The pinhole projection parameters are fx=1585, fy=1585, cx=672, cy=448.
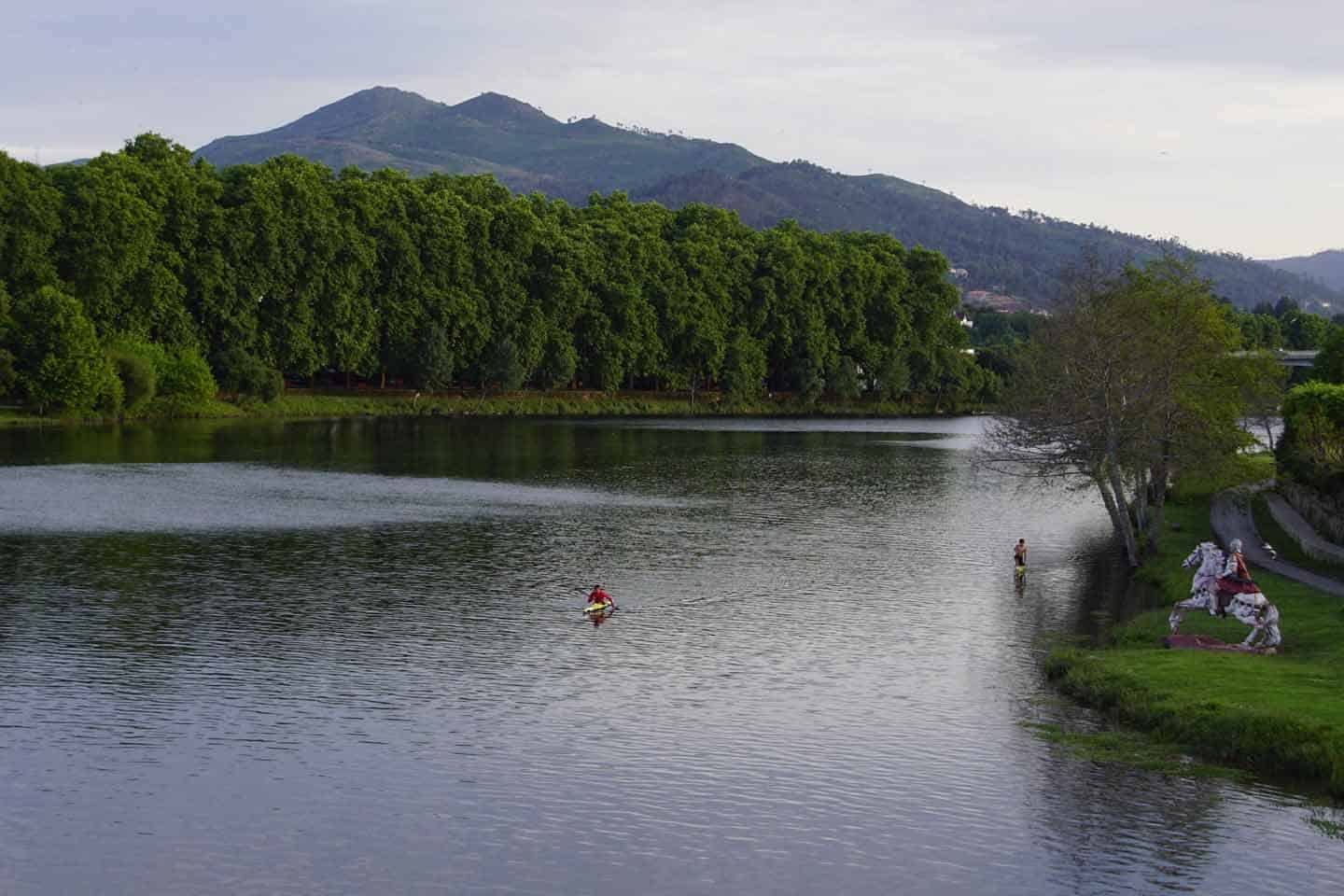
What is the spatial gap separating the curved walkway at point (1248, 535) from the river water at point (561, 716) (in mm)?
5694

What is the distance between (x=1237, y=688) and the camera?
122ft

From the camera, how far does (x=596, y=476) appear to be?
9912cm

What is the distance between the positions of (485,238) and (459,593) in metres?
118

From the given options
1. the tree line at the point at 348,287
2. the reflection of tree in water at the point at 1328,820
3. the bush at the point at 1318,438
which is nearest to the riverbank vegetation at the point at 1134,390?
the bush at the point at 1318,438

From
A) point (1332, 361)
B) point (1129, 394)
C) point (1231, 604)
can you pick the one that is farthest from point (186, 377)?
point (1231, 604)

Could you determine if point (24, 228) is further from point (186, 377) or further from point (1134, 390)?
point (1134, 390)

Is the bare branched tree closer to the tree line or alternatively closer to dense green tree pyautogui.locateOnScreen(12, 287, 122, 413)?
dense green tree pyautogui.locateOnScreen(12, 287, 122, 413)

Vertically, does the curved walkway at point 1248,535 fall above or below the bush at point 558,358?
below

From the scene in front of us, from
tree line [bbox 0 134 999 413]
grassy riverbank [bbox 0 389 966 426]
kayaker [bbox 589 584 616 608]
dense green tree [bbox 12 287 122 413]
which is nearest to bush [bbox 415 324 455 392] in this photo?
tree line [bbox 0 134 999 413]

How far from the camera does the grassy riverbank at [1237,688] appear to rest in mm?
33406

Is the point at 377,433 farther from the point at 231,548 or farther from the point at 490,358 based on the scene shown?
the point at 231,548

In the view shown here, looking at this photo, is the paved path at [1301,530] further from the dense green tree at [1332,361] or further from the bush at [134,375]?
the bush at [134,375]

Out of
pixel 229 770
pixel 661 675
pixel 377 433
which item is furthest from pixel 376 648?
pixel 377 433

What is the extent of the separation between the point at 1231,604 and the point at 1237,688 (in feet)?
22.2
